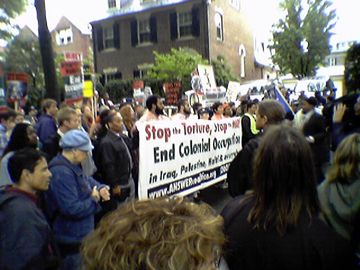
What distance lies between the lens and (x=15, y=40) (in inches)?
1074

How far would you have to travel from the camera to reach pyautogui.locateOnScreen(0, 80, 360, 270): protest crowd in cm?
102

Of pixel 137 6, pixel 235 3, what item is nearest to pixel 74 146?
pixel 137 6

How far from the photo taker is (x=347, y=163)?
2957 millimetres

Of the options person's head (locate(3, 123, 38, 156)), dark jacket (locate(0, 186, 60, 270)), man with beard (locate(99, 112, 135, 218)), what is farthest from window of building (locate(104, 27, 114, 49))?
dark jacket (locate(0, 186, 60, 270))

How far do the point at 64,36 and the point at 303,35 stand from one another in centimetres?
2632

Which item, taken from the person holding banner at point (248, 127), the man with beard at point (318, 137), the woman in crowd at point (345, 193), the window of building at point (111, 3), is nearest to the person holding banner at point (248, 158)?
the woman in crowd at point (345, 193)

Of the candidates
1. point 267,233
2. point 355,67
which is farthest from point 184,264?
→ point 355,67

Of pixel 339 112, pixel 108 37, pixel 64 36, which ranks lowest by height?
pixel 339 112

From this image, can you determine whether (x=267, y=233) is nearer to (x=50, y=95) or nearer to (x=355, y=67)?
(x=355, y=67)

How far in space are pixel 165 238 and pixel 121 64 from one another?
1156 inches

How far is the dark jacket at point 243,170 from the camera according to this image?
11.7 feet

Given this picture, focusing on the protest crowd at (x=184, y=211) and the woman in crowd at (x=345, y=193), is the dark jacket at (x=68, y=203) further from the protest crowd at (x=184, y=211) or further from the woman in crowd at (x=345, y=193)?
the woman in crowd at (x=345, y=193)

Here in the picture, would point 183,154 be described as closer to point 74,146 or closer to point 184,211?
point 74,146

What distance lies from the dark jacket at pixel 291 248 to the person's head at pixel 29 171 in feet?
5.35
